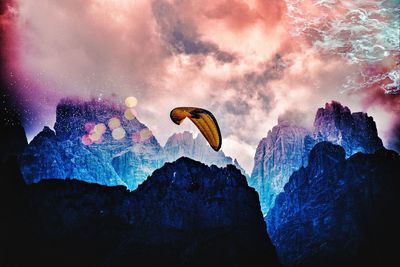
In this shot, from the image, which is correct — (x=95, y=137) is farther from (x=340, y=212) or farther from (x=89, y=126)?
(x=340, y=212)

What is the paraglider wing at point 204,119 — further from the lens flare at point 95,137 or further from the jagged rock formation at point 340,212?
the lens flare at point 95,137

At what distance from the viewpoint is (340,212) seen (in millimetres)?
122250

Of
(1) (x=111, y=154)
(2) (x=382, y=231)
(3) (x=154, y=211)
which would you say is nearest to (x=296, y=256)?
(2) (x=382, y=231)

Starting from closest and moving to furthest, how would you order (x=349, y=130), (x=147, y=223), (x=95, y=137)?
(x=147, y=223), (x=349, y=130), (x=95, y=137)

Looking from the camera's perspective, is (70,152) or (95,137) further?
(95,137)

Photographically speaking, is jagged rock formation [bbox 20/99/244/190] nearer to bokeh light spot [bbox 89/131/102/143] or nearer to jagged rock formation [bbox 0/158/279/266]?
bokeh light spot [bbox 89/131/102/143]

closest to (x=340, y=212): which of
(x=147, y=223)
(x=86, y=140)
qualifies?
(x=147, y=223)

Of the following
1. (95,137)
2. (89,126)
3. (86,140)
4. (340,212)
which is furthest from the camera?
(95,137)

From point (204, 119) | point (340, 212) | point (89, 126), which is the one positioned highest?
point (89, 126)

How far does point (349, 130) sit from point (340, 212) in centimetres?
6415

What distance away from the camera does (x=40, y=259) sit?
88000mm

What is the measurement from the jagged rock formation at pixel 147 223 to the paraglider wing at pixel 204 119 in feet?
221

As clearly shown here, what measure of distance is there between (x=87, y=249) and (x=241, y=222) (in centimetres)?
5244

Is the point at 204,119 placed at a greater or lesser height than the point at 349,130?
lesser
